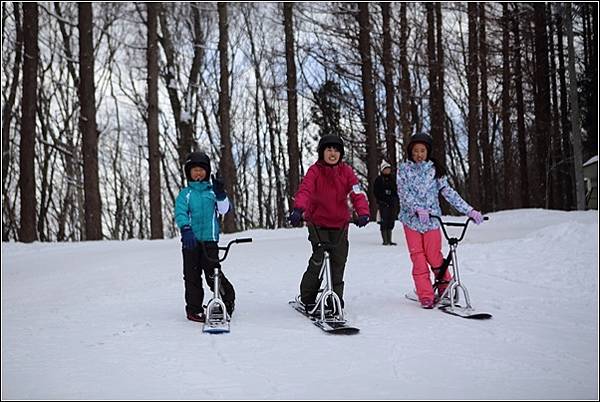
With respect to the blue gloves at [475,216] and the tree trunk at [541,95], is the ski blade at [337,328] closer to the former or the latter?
the blue gloves at [475,216]

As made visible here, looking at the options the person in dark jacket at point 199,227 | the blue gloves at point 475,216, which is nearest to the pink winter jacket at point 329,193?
the person in dark jacket at point 199,227

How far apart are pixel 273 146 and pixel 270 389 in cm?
3517

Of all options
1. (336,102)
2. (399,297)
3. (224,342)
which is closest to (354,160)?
(336,102)

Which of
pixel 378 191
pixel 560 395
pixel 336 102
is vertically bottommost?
pixel 560 395

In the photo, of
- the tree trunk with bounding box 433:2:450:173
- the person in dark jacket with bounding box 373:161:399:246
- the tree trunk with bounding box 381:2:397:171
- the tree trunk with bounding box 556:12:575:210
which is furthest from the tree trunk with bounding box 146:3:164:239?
the tree trunk with bounding box 556:12:575:210

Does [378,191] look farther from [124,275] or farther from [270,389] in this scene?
[270,389]

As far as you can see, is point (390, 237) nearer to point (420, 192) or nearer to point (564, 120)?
point (420, 192)

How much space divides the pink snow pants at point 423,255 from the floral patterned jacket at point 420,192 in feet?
0.27

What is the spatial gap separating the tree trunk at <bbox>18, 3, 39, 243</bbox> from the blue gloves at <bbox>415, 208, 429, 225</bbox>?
1470 cm

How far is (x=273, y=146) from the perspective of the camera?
38750 mm

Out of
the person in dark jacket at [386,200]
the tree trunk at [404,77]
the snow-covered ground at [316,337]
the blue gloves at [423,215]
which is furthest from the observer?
the tree trunk at [404,77]

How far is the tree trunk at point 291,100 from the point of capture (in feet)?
64.4

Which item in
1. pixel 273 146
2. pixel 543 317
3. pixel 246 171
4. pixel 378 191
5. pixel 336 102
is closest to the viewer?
pixel 543 317

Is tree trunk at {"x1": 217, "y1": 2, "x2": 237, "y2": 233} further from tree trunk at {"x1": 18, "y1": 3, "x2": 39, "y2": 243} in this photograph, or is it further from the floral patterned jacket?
the floral patterned jacket
